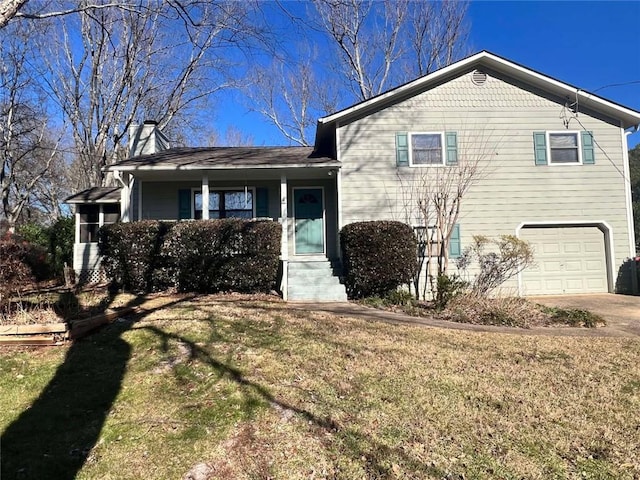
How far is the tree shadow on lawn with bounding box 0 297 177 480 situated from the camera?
3.00 metres

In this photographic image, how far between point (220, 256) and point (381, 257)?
12.1 ft

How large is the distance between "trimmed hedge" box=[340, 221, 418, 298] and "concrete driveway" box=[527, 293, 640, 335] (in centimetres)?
334

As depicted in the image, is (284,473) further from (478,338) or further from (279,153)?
(279,153)

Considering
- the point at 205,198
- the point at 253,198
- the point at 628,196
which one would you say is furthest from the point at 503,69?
the point at 205,198

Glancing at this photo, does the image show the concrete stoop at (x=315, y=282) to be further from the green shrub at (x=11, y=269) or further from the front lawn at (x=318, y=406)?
the green shrub at (x=11, y=269)

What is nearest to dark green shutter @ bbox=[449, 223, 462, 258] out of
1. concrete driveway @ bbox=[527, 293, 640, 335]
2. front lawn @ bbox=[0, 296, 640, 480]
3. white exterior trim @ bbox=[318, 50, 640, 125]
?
concrete driveway @ bbox=[527, 293, 640, 335]

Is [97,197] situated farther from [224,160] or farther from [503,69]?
[503,69]

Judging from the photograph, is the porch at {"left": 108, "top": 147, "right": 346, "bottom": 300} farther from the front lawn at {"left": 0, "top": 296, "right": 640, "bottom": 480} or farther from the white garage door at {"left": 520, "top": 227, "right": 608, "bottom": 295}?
the front lawn at {"left": 0, "top": 296, "right": 640, "bottom": 480}

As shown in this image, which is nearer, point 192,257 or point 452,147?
point 192,257

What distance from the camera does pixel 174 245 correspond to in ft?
32.0

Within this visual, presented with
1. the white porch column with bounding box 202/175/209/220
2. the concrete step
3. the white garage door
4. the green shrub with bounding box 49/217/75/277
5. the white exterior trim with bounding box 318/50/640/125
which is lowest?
the concrete step

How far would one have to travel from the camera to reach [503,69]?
1160 centimetres

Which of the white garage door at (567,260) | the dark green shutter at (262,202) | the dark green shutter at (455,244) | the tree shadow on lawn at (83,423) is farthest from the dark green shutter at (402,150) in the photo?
the tree shadow on lawn at (83,423)

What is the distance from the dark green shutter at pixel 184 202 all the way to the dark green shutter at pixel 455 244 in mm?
7644
